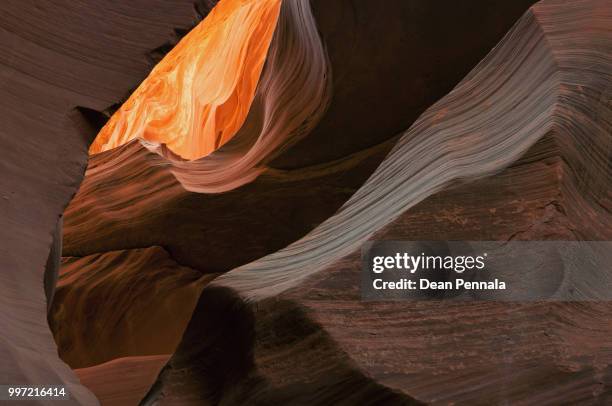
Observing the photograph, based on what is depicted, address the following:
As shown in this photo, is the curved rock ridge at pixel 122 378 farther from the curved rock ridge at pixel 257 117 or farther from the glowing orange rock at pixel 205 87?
the glowing orange rock at pixel 205 87

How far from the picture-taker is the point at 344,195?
3.44 meters

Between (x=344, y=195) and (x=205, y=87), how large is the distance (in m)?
0.96

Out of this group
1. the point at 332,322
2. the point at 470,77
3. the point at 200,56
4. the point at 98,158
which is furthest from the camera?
the point at 200,56

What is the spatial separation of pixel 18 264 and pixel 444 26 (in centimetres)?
141

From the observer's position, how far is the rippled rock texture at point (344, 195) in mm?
1954

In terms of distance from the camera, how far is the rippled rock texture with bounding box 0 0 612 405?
6.41 ft

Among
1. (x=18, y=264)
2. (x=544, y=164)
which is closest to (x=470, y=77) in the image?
(x=544, y=164)

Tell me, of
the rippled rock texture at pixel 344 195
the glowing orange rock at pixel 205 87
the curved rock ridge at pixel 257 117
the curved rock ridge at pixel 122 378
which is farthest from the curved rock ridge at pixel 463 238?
the glowing orange rock at pixel 205 87

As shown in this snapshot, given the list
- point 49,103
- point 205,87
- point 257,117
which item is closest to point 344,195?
point 257,117

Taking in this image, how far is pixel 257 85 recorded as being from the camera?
3.78 meters

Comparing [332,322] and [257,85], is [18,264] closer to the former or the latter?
[332,322]

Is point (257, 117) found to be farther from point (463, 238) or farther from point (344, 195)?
point (463, 238)

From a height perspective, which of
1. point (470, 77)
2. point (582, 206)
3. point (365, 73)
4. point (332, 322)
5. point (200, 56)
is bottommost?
point (332, 322)

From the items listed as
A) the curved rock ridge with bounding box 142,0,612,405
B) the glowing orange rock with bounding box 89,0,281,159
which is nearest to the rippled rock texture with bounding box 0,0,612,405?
the curved rock ridge with bounding box 142,0,612,405
